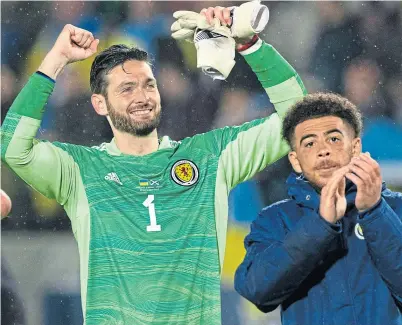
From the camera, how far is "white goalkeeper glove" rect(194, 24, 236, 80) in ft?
8.86

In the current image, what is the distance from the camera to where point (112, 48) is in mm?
2938

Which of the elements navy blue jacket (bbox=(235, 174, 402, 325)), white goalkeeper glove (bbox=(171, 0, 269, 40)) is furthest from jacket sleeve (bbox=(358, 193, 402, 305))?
white goalkeeper glove (bbox=(171, 0, 269, 40))

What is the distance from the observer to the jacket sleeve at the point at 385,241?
84.6 inches

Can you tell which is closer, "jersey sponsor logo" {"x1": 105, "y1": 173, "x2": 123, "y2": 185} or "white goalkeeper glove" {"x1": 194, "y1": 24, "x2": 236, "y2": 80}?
"white goalkeeper glove" {"x1": 194, "y1": 24, "x2": 236, "y2": 80}

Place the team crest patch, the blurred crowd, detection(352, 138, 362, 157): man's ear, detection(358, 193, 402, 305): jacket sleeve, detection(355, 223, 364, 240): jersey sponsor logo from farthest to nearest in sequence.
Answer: the blurred crowd
the team crest patch
detection(352, 138, 362, 157): man's ear
detection(355, 223, 364, 240): jersey sponsor logo
detection(358, 193, 402, 305): jacket sleeve

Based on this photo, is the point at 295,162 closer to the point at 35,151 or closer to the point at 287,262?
the point at 287,262

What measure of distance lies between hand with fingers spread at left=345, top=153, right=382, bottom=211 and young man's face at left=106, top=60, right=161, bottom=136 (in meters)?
0.85

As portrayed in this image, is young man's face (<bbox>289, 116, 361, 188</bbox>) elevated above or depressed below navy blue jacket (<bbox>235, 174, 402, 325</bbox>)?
above

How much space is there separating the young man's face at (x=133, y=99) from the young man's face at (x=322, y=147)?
0.58 meters

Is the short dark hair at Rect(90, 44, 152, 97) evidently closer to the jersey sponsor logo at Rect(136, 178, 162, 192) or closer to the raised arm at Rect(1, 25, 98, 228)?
the raised arm at Rect(1, 25, 98, 228)

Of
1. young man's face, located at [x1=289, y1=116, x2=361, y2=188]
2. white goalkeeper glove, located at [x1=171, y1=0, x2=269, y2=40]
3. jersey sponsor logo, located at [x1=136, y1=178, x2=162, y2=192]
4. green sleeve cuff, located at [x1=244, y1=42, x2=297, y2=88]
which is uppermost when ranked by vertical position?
white goalkeeper glove, located at [x1=171, y1=0, x2=269, y2=40]

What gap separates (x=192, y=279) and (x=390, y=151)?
124 centimetres

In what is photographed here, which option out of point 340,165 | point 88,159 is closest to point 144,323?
point 88,159

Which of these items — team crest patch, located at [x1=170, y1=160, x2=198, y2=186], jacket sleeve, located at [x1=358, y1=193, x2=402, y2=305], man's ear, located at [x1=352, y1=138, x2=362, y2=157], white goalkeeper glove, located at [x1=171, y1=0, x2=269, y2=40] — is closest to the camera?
jacket sleeve, located at [x1=358, y1=193, x2=402, y2=305]
